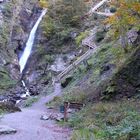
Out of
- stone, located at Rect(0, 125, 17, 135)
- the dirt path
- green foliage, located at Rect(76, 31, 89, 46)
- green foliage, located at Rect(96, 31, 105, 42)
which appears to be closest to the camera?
the dirt path

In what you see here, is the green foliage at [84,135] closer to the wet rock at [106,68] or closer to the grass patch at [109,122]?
the grass patch at [109,122]

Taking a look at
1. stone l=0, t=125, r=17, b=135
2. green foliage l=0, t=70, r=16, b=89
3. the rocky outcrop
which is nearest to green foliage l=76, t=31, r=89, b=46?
green foliage l=0, t=70, r=16, b=89

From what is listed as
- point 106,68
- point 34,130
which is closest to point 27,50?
point 106,68

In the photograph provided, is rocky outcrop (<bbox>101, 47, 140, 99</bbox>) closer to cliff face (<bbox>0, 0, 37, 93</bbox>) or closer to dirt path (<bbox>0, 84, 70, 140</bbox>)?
dirt path (<bbox>0, 84, 70, 140</bbox>)

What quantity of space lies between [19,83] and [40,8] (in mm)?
20145

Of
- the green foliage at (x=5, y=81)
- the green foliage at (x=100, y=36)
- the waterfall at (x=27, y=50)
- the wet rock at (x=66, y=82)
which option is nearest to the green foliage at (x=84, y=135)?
the wet rock at (x=66, y=82)

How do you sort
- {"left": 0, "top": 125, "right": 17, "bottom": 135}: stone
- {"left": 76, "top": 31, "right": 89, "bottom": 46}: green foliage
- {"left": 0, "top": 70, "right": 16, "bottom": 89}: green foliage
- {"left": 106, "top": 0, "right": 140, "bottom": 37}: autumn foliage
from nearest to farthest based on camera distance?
{"left": 0, "top": 125, "right": 17, "bottom": 135}: stone → {"left": 106, "top": 0, "right": 140, "bottom": 37}: autumn foliage → {"left": 0, "top": 70, "right": 16, "bottom": 89}: green foliage → {"left": 76, "top": 31, "right": 89, "bottom": 46}: green foliage

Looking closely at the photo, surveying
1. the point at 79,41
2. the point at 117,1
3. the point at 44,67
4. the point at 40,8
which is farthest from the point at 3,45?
the point at 117,1

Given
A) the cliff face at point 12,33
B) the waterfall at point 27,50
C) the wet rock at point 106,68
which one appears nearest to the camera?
the wet rock at point 106,68

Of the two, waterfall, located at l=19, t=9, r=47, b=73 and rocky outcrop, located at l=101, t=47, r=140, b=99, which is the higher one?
waterfall, located at l=19, t=9, r=47, b=73

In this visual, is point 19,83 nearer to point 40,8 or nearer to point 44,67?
point 44,67

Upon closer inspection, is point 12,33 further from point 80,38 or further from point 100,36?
point 100,36

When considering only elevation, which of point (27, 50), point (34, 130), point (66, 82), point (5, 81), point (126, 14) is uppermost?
point (27, 50)

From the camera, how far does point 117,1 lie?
2336 centimetres
